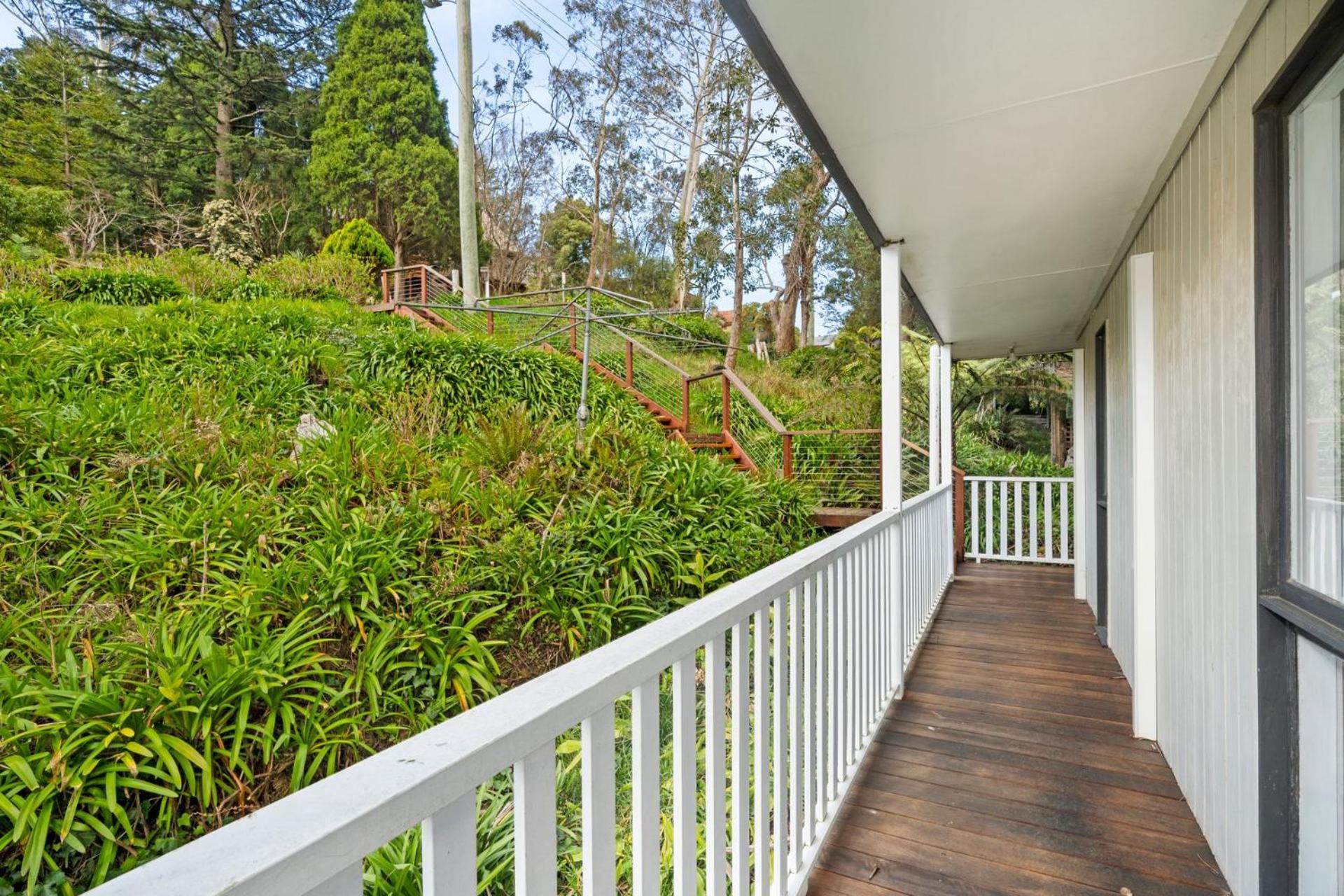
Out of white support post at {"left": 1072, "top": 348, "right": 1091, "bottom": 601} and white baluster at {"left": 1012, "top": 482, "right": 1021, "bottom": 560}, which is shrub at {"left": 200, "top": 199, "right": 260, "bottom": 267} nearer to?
white baluster at {"left": 1012, "top": 482, "right": 1021, "bottom": 560}

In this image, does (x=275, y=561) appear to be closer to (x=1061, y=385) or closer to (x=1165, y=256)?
(x=1165, y=256)

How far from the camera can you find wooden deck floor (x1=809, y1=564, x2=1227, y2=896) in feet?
5.81

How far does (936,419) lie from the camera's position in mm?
5273

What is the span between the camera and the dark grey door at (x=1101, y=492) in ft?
12.4

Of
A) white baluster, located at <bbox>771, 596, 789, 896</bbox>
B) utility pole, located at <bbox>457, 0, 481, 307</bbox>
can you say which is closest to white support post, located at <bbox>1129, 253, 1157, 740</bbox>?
white baluster, located at <bbox>771, 596, 789, 896</bbox>

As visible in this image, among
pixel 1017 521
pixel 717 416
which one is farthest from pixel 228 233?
pixel 1017 521

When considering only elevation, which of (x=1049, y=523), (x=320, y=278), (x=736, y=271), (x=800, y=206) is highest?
(x=800, y=206)

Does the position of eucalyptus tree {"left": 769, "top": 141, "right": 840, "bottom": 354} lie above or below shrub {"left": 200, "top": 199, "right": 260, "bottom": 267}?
above

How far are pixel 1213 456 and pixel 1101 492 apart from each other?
2341 millimetres

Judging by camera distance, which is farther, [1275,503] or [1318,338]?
[1275,503]

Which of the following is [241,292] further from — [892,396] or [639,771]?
[639,771]

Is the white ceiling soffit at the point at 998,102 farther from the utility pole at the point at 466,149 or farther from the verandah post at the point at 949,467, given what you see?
the utility pole at the point at 466,149

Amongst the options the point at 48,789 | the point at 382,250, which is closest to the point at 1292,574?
the point at 48,789

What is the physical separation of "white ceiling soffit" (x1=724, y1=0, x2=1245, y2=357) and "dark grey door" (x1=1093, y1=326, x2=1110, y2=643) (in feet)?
3.22
